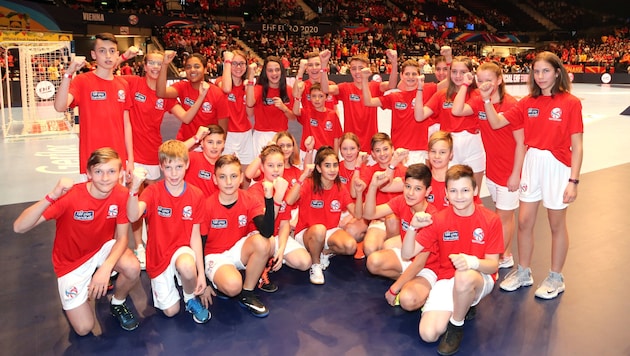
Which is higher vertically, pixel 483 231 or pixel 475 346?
pixel 483 231

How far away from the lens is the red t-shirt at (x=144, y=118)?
5156 mm

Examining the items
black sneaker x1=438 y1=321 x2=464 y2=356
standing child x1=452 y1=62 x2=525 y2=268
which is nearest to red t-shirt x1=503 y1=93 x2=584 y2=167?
standing child x1=452 y1=62 x2=525 y2=268

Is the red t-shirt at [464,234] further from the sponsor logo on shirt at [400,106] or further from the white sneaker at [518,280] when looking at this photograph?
the sponsor logo on shirt at [400,106]

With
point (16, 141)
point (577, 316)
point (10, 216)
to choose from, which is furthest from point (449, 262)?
point (16, 141)

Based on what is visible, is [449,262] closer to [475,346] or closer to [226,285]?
[475,346]

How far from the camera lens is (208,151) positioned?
479 cm

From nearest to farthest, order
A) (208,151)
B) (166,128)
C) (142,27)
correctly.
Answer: (208,151) < (166,128) < (142,27)

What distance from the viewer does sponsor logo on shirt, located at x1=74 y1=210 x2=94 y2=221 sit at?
3.70m

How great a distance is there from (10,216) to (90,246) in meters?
3.14

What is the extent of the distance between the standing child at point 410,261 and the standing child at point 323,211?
0.45 m

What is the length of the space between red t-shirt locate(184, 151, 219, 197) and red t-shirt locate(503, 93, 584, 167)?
2.83m

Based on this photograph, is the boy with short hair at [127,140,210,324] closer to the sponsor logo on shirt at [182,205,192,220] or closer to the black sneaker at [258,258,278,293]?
the sponsor logo on shirt at [182,205,192,220]

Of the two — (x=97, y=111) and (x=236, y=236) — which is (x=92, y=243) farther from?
(x=97, y=111)

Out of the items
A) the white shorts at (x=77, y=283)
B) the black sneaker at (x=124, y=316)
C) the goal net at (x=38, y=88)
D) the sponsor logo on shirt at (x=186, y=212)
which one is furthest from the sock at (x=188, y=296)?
the goal net at (x=38, y=88)
